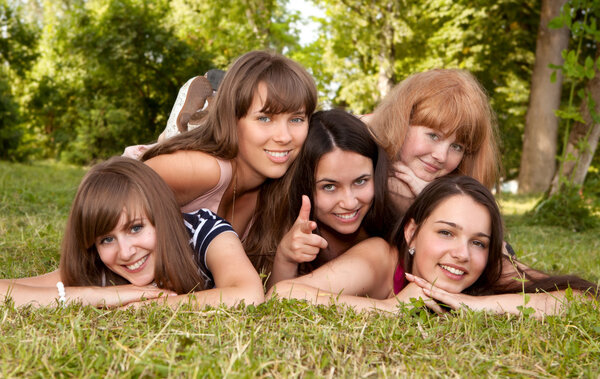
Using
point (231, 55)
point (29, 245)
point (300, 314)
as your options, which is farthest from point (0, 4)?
point (300, 314)

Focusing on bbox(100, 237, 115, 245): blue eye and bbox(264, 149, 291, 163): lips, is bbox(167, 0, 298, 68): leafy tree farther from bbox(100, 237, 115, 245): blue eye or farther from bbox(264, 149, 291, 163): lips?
bbox(100, 237, 115, 245): blue eye

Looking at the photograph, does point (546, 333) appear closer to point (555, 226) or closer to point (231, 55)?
point (555, 226)

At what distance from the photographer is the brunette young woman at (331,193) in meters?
3.76

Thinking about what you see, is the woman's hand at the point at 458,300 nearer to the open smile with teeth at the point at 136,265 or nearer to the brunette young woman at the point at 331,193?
the brunette young woman at the point at 331,193

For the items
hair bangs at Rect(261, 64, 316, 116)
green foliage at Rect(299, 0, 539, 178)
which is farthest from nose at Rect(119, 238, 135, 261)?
green foliage at Rect(299, 0, 539, 178)

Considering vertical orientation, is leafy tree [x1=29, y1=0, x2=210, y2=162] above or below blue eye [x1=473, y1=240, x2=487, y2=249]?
above

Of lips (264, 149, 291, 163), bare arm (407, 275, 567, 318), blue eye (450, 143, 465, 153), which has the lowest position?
bare arm (407, 275, 567, 318)

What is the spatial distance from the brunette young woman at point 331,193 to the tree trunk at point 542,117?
43.1 ft

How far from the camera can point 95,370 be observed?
1.96 meters

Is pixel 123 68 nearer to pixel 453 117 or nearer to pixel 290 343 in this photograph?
pixel 453 117

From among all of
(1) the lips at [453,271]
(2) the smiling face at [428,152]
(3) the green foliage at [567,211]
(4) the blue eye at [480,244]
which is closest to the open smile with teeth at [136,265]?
(1) the lips at [453,271]

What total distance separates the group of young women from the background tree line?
11.1 meters

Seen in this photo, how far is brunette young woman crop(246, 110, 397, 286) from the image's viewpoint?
3.76 m

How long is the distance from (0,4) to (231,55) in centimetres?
756
